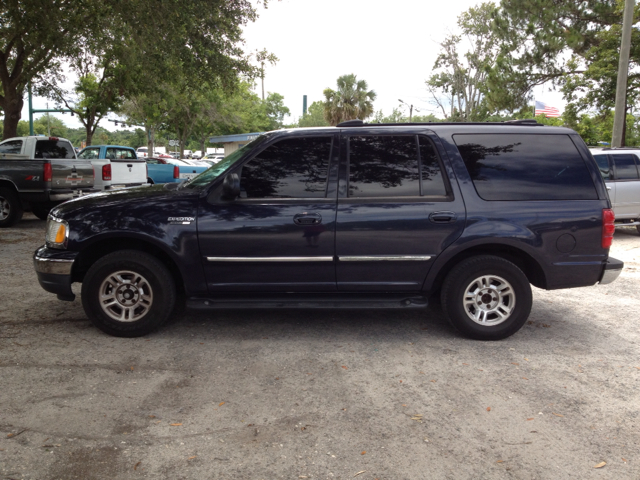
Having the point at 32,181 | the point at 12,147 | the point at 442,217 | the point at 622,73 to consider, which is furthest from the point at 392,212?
the point at 622,73

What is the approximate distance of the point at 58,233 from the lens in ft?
15.8

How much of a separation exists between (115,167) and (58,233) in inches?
414

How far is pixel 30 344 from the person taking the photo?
468cm

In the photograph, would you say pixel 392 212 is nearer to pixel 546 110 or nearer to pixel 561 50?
pixel 561 50

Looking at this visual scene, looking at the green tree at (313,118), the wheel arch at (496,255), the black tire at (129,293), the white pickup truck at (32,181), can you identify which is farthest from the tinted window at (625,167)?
the green tree at (313,118)

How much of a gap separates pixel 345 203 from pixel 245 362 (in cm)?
162

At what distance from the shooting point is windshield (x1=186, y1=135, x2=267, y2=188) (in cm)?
490

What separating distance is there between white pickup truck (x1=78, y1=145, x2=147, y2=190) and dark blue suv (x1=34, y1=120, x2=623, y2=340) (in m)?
9.90

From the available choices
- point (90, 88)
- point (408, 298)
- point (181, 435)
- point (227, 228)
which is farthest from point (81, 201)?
point (90, 88)

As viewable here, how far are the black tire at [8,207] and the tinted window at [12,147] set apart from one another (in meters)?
1.40

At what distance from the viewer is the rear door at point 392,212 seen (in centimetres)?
473

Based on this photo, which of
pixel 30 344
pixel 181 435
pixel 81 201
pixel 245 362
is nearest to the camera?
pixel 181 435

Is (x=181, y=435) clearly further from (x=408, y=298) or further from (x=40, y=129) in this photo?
(x=40, y=129)

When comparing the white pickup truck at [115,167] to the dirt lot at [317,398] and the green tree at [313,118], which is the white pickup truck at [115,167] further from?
the green tree at [313,118]
